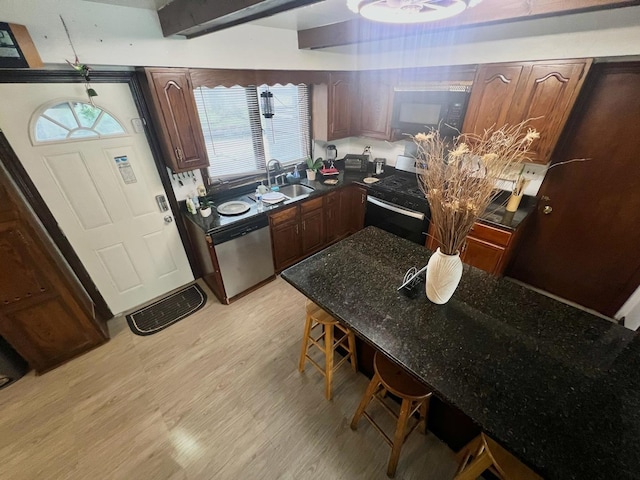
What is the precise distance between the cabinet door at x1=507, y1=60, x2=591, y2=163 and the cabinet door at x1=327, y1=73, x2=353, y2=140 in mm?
1784

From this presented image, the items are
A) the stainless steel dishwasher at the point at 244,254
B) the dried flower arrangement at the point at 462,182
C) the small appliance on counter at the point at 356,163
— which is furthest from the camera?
the small appliance on counter at the point at 356,163

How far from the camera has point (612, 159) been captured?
6.98ft

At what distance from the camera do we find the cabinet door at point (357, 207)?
3324 millimetres

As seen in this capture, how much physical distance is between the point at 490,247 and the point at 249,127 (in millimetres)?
2773

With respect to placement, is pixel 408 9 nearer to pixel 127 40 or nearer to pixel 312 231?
pixel 127 40

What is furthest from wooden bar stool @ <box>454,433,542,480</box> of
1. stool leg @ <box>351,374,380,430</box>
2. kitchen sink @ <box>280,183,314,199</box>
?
kitchen sink @ <box>280,183,314,199</box>

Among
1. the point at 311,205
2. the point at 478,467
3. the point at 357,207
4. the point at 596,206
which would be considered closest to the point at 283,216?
the point at 311,205

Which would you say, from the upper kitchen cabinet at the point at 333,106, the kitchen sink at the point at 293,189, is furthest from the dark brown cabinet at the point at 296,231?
the upper kitchen cabinet at the point at 333,106

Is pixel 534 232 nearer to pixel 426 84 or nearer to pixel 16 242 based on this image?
pixel 426 84

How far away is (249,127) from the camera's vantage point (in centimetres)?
284

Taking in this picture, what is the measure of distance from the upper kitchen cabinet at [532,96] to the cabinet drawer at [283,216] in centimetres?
194

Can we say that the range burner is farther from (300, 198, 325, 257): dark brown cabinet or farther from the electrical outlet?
the electrical outlet

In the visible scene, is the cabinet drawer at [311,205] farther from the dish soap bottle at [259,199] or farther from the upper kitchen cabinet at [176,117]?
the upper kitchen cabinet at [176,117]

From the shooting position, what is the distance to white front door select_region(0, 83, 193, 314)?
Answer: 1.78 m
